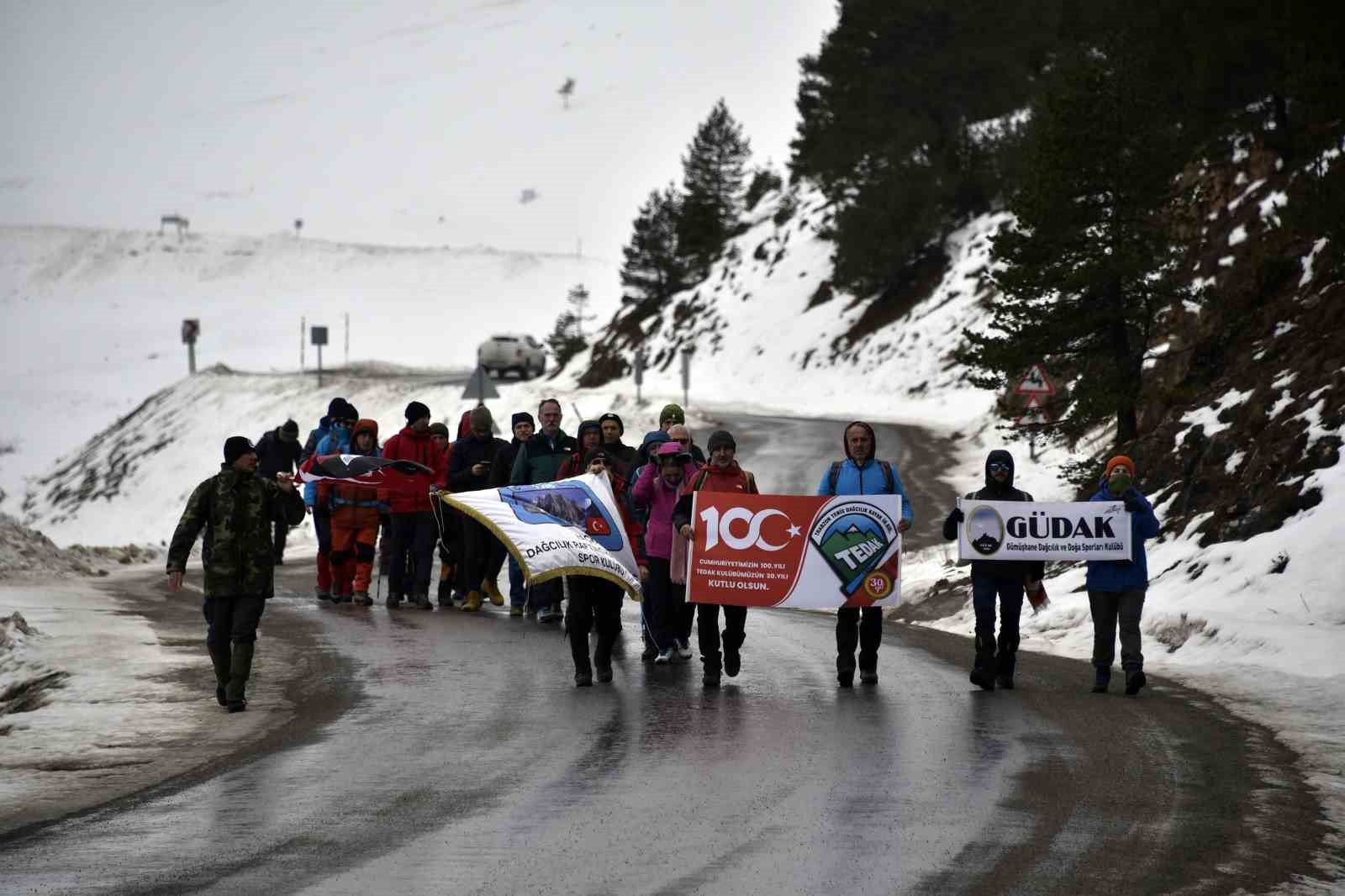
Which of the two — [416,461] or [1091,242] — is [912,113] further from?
[416,461]

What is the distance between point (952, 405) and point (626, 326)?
118ft

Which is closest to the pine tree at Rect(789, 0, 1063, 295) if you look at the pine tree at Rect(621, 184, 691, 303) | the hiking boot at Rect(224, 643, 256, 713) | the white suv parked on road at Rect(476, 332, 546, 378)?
the white suv parked on road at Rect(476, 332, 546, 378)

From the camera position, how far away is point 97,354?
108 m

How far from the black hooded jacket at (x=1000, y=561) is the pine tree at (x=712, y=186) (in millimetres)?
A: 71848

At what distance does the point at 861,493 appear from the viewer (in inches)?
512

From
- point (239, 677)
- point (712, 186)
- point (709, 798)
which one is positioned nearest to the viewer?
point (709, 798)

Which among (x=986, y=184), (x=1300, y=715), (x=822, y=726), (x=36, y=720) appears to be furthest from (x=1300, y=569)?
(x=986, y=184)

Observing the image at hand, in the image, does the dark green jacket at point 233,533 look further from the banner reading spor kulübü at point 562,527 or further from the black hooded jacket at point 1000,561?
the black hooded jacket at point 1000,561

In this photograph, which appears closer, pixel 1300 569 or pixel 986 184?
pixel 1300 569

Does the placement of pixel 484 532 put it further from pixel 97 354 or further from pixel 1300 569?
pixel 97 354

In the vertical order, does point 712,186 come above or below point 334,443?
above

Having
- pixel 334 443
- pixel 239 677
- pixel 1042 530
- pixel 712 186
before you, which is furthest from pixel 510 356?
pixel 239 677

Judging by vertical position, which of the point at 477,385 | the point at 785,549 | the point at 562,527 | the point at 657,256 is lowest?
the point at 785,549

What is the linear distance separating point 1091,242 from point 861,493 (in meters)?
12.9
